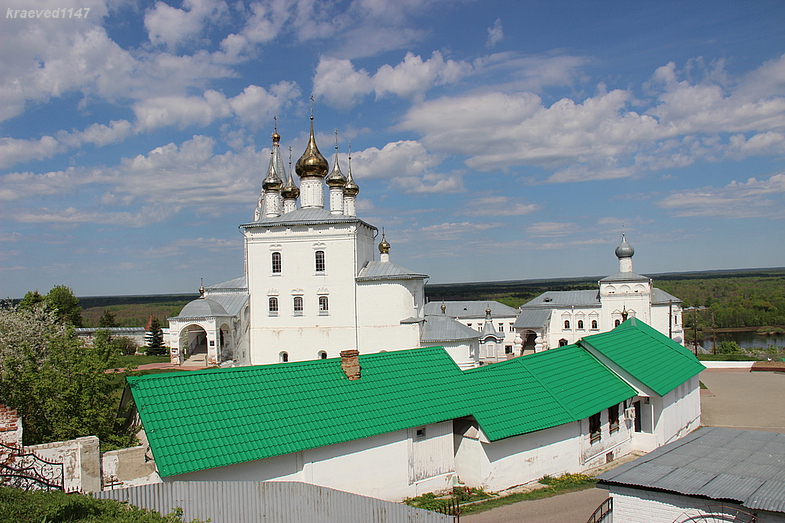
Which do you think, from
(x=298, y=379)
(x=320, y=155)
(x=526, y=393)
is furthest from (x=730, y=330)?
(x=298, y=379)

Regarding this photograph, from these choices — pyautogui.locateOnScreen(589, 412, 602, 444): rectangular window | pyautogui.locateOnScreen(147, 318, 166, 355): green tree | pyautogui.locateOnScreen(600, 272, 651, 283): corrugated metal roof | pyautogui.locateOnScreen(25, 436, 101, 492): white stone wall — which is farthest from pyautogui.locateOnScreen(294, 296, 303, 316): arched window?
pyautogui.locateOnScreen(600, 272, 651, 283): corrugated metal roof

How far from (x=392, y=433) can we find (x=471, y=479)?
1.88m

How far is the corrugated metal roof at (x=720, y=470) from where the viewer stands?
22.0 ft

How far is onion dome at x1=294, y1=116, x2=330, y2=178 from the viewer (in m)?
25.9

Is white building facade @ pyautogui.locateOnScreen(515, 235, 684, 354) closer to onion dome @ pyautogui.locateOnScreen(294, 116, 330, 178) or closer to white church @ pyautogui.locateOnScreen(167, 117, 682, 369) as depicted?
white church @ pyautogui.locateOnScreen(167, 117, 682, 369)

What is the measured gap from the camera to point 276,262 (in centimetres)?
2509

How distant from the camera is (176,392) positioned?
886 centimetres

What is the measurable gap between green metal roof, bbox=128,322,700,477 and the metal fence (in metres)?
0.35

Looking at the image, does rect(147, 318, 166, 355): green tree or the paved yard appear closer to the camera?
the paved yard

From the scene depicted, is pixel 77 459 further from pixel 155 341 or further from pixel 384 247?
pixel 155 341

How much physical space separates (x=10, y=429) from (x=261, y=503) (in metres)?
3.65

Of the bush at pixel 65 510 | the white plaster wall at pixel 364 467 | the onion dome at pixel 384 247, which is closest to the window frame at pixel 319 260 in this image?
the onion dome at pixel 384 247

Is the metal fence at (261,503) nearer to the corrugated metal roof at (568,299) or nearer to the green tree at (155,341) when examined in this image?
the green tree at (155,341)

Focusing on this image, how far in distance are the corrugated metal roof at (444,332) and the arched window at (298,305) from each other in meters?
5.50
